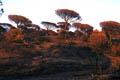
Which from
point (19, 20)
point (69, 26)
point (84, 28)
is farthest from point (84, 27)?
point (19, 20)

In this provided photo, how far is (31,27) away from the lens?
44281 millimetres

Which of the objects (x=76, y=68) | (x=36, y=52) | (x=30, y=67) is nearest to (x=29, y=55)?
(x=36, y=52)

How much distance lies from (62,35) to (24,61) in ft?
62.7

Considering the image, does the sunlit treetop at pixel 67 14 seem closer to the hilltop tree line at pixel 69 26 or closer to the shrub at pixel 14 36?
the hilltop tree line at pixel 69 26

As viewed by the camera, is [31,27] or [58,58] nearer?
[58,58]

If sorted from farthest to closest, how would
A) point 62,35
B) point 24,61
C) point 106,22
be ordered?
point 62,35 → point 106,22 → point 24,61

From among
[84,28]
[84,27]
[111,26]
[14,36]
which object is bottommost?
[14,36]

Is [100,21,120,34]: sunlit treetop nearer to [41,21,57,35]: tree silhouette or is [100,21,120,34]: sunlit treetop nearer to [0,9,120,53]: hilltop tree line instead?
[0,9,120,53]: hilltop tree line

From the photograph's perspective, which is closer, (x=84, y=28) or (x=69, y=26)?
(x=84, y=28)

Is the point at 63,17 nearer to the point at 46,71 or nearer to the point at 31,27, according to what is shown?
the point at 31,27

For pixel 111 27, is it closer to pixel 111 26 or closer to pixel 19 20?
pixel 111 26

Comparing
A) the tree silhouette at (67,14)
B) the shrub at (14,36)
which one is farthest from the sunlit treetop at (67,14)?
the shrub at (14,36)

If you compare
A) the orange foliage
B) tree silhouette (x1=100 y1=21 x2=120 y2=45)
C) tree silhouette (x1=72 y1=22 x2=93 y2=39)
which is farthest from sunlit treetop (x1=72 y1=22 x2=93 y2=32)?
the orange foliage

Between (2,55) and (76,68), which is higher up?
(2,55)
